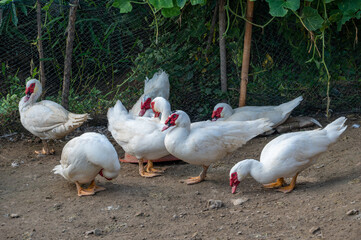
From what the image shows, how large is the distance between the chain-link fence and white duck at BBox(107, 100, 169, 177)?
1.39m

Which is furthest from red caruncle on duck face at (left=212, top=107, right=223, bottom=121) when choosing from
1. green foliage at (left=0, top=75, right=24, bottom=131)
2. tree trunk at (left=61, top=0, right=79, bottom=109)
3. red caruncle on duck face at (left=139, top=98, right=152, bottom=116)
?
green foliage at (left=0, top=75, right=24, bottom=131)

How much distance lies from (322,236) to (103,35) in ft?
15.5

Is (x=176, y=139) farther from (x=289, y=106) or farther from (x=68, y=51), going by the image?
(x=68, y=51)

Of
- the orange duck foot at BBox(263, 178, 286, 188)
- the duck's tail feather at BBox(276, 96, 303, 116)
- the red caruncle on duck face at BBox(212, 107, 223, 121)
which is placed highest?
the duck's tail feather at BBox(276, 96, 303, 116)

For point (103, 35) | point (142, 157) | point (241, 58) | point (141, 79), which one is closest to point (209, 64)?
point (241, 58)

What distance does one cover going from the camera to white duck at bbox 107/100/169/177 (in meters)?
5.47

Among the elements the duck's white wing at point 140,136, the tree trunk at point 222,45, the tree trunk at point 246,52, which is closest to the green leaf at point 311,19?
the tree trunk at point 246,52

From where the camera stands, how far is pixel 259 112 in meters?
6.50

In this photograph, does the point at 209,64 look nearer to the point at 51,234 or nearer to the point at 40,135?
the point at 40,135

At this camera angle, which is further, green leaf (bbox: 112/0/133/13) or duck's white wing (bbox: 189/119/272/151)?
green leaf (bbox: 112/0/133/13)

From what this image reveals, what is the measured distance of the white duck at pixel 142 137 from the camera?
547cm

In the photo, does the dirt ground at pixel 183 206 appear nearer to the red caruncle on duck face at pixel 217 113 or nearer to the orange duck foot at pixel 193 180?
the orange duck foot at pixel 193 180

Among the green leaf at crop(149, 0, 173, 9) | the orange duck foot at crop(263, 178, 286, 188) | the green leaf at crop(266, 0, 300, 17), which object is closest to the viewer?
the orange duck foot at crop(263, 178, 286, 188)

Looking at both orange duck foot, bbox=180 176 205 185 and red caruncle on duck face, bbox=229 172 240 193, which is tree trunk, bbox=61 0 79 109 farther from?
red caruncle on duck face, bbox=229 172 240 193
